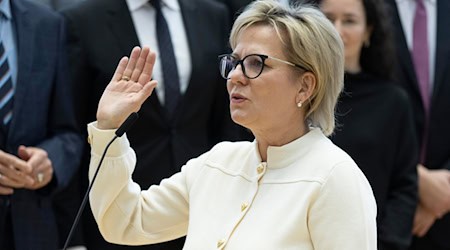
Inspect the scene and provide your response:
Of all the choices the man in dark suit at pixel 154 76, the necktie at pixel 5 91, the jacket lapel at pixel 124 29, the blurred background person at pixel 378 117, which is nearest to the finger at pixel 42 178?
the necktie at pixel 5 91

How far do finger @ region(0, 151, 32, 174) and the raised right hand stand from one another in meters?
0.95

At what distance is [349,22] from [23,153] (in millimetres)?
1587

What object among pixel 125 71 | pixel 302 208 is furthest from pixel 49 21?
pixel 302 208

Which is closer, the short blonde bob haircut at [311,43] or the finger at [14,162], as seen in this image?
the short blonde bob haircut at [311,43]

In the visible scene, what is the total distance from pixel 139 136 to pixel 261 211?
152 cm

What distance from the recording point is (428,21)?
5.05m

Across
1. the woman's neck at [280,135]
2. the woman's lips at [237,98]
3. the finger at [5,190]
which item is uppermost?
the woman's lips at [237,98]

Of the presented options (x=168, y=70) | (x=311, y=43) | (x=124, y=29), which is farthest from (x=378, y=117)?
(x=311, y=43)


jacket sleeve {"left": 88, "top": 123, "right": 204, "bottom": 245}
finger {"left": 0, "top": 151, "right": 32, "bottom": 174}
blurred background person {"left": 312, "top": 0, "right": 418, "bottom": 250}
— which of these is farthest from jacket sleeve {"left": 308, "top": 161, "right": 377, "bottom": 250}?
→ blurred background person {"left": 312, "top": 0, "right": 418, "bottom": 250}

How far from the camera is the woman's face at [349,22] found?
4.68 m

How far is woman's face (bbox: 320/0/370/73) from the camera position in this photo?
15.4 ft

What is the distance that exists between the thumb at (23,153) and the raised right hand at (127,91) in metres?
1.01

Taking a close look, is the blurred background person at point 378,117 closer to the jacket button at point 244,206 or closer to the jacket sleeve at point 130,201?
the jacket sleeve at point 130,201

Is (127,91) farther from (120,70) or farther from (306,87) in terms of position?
(306,87)
